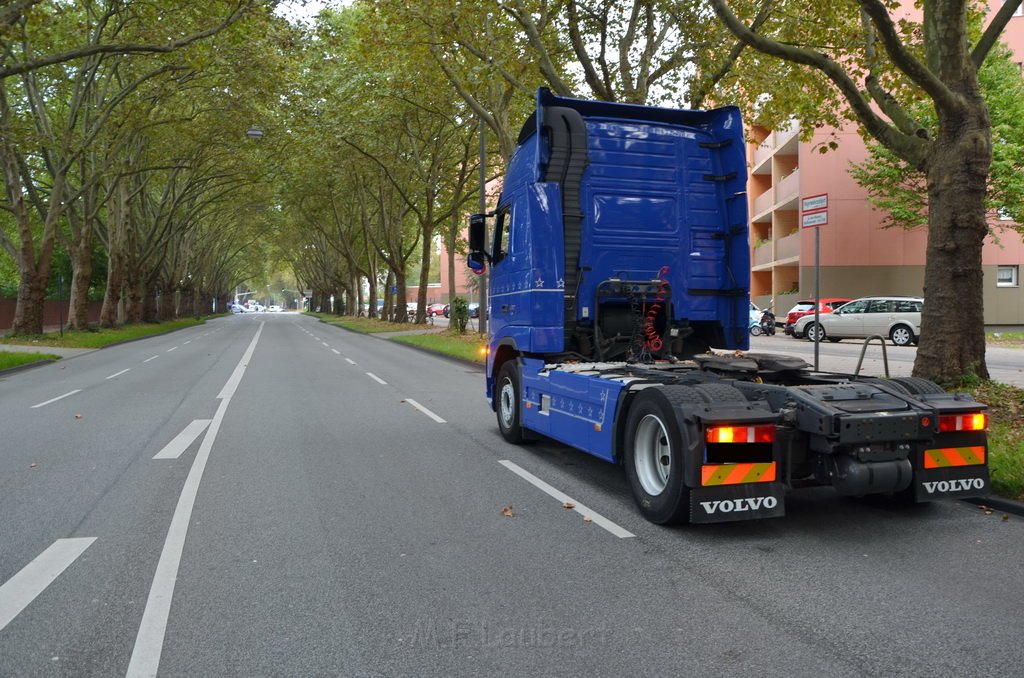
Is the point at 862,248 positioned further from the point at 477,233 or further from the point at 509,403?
the point at 509,403

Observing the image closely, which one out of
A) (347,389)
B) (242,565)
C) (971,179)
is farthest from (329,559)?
(347,389)

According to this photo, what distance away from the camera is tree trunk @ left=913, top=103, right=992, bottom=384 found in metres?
8.30

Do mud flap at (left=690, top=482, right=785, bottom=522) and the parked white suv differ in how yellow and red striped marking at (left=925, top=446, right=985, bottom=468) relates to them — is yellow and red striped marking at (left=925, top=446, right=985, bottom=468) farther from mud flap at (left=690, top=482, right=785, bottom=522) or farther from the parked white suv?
the parked white suv

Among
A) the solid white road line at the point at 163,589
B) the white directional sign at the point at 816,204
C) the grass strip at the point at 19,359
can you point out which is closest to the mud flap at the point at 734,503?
the solid white road line at the point at 163,589

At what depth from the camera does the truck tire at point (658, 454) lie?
494cm

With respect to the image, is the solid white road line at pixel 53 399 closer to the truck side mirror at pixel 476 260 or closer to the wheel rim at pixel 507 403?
the truck side mirror at pixel 476 260

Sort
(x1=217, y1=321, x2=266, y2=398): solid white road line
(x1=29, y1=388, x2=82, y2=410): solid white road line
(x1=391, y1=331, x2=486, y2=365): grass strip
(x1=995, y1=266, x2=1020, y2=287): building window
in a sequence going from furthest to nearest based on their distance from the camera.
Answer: (x1=995, y1=266, x2=1020, y2=287): building window
(x1=391, y1=331, x2=486, y2=365): grass strip
(x1=217, y1=321, x2=266, y2=398): solid white road line
(x1=29, y1=388, x2=82, y2=410): solid white road line

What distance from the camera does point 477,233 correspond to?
8.52m

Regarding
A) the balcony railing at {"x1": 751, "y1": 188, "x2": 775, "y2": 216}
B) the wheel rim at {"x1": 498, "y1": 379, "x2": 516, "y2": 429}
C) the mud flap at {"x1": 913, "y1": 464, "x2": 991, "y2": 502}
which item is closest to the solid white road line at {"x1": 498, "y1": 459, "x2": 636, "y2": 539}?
the wheel rim at {"x1": 498, "y1": 379, "x2": 516, "y2": 429}

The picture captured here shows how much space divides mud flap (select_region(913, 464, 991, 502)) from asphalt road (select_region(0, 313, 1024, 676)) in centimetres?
22

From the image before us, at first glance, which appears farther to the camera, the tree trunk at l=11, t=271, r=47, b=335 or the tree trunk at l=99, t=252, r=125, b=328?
the tree trunk at l=99, t=252, r=125, b=328

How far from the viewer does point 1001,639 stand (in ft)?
11.1

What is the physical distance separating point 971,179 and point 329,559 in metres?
7.75

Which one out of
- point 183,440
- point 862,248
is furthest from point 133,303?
point 183,440
